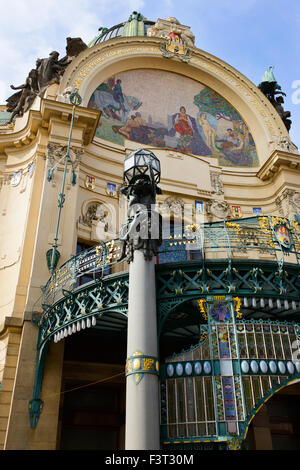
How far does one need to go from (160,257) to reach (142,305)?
1.90 meters

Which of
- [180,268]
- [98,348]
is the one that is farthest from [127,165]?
[98,348]

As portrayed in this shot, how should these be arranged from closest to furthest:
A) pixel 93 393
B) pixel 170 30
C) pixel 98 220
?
pixel 93 393
pixel 98 220
pixel 170 30

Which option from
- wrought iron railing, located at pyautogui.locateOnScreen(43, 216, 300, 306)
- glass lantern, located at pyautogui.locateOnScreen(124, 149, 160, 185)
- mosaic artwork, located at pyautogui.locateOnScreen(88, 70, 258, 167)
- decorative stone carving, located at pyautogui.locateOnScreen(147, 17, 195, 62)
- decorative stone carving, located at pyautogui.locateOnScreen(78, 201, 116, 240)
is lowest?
wrought iron railing, located at pyautogui.locateOnScreen(43, 216, 300, 306)

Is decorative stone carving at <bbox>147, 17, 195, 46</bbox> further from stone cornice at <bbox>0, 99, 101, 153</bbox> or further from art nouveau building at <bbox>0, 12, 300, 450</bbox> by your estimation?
stone cornice at <bbox>0, 99, 101, 153</bbox>

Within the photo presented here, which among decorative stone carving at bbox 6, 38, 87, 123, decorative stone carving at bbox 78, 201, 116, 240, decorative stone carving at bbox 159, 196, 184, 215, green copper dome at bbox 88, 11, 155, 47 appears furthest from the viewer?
green copper dome at bbox 88, 11, 155, 47

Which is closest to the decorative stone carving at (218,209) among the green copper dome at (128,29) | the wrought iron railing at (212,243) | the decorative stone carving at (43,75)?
the wrought iron railing at (212,243)

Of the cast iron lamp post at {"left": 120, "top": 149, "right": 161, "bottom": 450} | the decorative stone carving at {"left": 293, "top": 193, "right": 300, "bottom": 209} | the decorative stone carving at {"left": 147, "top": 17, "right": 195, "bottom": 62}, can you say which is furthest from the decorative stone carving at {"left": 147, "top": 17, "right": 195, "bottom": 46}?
the cast iron lamp post at {"left": 120, "top": 149, "right": 161, "bottom": 450}

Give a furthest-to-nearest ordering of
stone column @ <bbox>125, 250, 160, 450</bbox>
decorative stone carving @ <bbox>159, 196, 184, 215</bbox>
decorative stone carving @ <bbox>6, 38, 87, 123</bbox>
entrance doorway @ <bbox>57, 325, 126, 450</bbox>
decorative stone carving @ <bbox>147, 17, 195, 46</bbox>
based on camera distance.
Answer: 1. decorative stone carving @ <bbox>147, 17, 195, 46</bbox>
2. decorative stone carving @ <bbox>6, 38, 87, 123</bbox>
3. decorative stone carving @ <bbox>159, 196, 184, 215</bbox>
4. entrance doorway @ <bbox>57, 325, 126, 450</bbox>
5. stone column @ <bbox>125, 250, 160, 450</bbox>

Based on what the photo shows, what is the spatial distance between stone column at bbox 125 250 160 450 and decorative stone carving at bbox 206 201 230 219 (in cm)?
888

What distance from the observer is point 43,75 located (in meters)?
18.4

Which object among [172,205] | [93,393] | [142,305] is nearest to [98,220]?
[172,205]

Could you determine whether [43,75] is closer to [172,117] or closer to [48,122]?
[48,122]

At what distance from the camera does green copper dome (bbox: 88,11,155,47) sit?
26750mm
